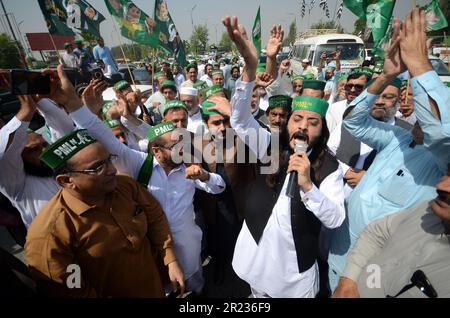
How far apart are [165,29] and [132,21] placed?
4.77 ft

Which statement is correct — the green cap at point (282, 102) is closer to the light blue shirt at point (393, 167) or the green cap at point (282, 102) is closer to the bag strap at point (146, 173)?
the light blue shirt at point (393, 167)

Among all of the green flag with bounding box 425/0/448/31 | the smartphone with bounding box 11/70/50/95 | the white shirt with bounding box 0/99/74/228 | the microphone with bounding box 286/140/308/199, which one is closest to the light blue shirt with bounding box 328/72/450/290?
the microphone with bounding box 286/140/308/199

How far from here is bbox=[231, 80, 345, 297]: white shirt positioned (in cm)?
172

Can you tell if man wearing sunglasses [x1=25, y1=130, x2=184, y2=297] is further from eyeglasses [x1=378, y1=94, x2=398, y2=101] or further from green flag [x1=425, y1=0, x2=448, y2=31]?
green flag [x1=425, y1=0, x2=448, y2=31]

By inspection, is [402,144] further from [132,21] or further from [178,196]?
[132,21]

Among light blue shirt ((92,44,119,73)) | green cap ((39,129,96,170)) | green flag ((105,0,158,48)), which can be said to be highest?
green flag ((105,0,158,48))

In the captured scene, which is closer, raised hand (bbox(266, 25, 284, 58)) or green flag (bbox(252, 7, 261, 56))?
raised hand (bbox(266, 25, 284, 58))

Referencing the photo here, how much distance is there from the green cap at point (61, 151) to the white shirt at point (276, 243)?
112cm

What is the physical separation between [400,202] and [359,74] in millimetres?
2917

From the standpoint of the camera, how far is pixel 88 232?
5.20 feet

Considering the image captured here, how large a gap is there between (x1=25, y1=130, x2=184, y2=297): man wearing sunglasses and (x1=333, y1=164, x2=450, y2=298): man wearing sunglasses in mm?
1433

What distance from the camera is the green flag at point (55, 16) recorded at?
4.25 m

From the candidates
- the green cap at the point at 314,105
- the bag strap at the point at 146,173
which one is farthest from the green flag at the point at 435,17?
the bag strap at the point at 146,173

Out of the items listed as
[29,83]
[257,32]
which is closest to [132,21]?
[257,32]
